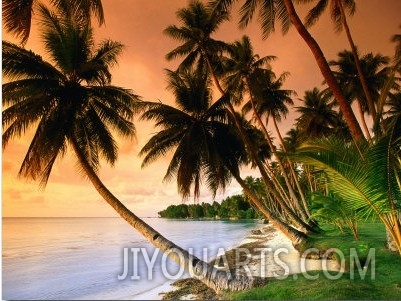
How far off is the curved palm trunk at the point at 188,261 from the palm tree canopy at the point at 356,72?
1227cm

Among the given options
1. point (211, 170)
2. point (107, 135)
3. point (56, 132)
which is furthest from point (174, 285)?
point (56, 132)

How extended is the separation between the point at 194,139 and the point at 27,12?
5.48 meters

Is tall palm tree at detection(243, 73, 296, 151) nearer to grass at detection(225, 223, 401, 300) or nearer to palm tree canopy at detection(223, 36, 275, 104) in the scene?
palm tree canopy at detection(223, 36, 275, 104)

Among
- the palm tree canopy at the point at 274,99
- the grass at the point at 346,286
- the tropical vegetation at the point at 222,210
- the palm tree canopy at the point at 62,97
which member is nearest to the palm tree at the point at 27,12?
the palm tree canopy at the point at 62,97

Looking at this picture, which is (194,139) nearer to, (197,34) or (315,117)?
(197,34)

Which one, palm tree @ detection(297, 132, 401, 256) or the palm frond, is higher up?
the palm frond

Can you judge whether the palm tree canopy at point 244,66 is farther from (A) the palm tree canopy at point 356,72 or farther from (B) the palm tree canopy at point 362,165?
(B) the palm tree canopy at point 362,165

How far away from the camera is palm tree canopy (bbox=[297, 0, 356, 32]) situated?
9.55m

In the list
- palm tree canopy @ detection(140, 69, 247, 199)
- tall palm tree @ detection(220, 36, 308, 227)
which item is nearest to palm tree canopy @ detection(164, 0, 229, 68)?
tall palm tree @ detection(220, 36, 308, 227)

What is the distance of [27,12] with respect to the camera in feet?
20.1

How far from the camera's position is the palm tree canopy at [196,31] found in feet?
43.3

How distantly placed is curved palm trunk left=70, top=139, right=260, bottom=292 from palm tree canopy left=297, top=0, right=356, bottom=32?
24.0ft

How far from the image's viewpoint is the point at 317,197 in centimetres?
777

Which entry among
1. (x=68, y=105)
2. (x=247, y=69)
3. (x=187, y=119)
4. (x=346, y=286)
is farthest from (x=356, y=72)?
(x=68, y=105)
